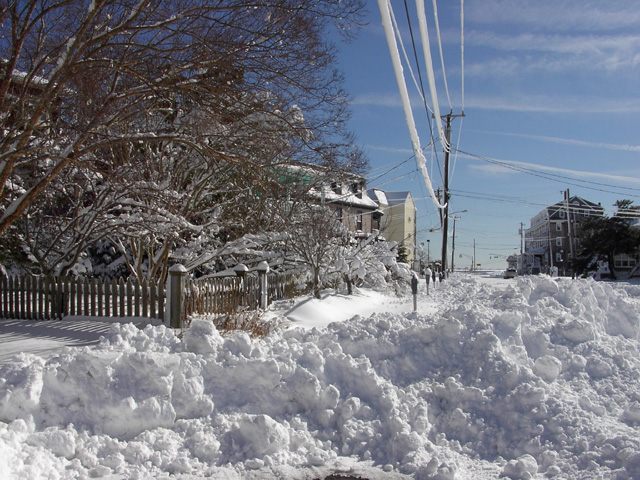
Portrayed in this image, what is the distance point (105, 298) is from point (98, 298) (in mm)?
176

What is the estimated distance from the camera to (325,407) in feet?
18.8

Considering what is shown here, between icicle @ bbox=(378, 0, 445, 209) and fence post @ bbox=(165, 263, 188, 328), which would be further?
fence post @ bbox=(165, 263, 188, 328)

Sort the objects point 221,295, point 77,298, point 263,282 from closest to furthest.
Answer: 1. point 77,298
2. point 221,295
3. point 263,282

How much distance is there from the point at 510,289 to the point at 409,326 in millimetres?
4128

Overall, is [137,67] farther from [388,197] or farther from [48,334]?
[388,197]

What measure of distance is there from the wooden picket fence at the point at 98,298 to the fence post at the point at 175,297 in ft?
0.44

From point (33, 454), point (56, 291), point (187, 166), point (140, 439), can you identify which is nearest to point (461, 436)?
point (140, 439)

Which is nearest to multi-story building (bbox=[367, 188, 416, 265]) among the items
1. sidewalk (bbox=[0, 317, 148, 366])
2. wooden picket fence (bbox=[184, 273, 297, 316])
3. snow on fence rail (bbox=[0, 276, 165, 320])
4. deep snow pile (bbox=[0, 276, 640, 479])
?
wooden picket fence (bbox=[184, 273, 297, 316])

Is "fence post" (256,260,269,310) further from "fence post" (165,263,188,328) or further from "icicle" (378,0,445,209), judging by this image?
"icicle" (378,0,445,209)

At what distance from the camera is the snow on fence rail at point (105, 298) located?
1107cm

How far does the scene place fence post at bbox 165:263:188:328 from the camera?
10750 mm

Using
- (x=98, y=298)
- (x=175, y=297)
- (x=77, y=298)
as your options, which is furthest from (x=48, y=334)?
(x=175, y=297)

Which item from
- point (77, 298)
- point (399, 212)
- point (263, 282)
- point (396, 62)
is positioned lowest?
point (77, 298)

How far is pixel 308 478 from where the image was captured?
4.63 metres
